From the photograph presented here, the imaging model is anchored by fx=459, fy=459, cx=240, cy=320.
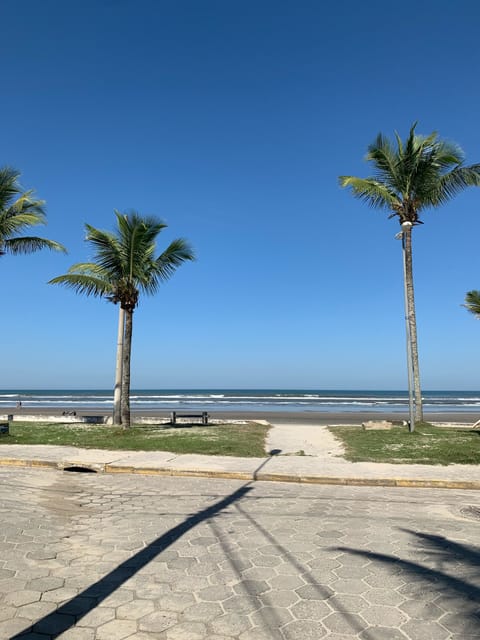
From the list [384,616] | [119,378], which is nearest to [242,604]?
[384,616]

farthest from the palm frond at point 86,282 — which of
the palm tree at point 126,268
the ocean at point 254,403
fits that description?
the ocean at point 254,403

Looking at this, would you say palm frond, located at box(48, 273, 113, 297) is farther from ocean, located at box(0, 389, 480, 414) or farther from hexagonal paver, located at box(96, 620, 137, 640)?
ocean, located at box(0, 389, 480, 414)

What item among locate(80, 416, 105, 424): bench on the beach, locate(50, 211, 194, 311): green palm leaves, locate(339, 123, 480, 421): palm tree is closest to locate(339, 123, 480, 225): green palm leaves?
locate(339, 123, 480, 421): palm tree

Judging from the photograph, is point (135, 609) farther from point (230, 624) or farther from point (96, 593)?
point (230, 624)

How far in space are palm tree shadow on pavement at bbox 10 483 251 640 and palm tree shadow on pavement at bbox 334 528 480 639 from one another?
6.79ft

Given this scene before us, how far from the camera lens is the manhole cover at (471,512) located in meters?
6.72

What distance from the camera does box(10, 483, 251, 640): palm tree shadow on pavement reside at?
11.3 feet

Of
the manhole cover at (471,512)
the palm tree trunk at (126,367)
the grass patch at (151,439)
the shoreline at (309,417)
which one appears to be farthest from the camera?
the shoreline at (309,417)

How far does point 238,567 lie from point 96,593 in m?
1.41

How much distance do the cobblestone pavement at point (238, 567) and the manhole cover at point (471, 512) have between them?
2 centimetres

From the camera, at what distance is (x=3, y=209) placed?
1661cm

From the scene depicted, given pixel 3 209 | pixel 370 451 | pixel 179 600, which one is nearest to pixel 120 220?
pixel 3 209

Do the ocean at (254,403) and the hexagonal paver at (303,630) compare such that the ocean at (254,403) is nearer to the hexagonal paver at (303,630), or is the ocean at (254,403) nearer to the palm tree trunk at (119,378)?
the palm tree trunk at (119,378)

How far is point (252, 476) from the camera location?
977 cm
